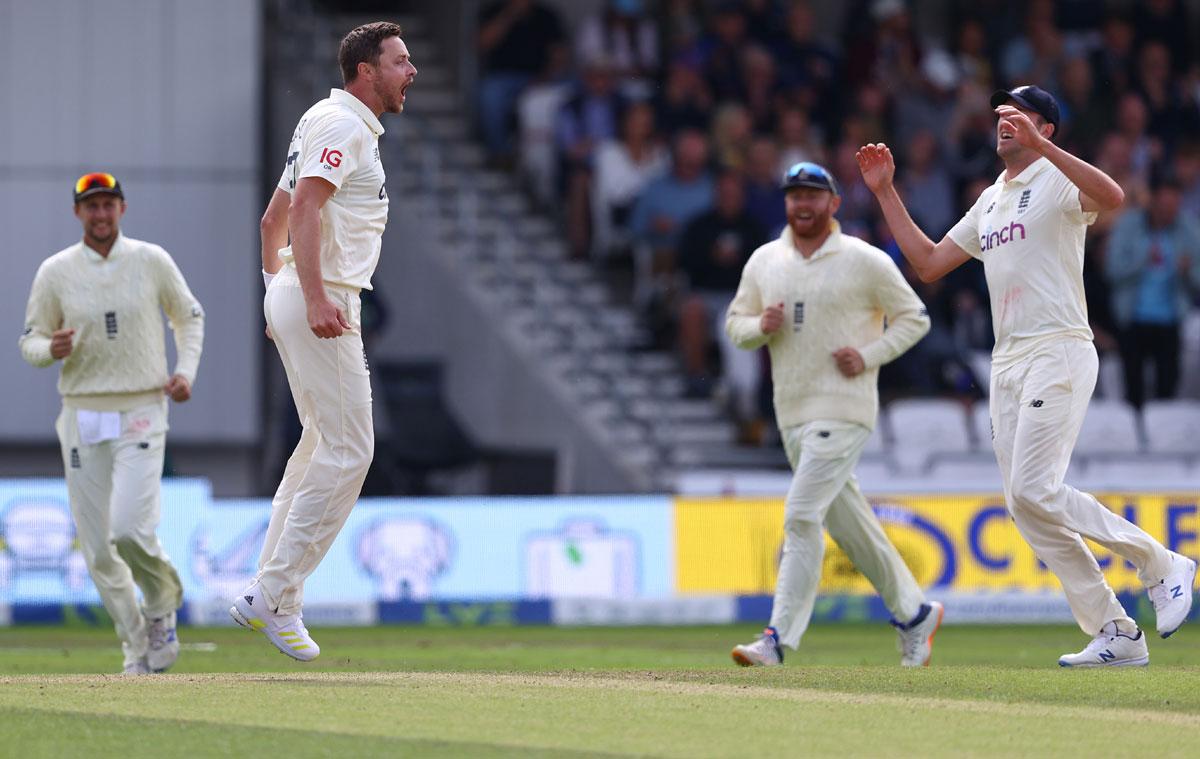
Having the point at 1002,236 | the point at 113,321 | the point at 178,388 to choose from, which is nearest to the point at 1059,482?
the point at 1002,236

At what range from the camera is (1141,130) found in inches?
832

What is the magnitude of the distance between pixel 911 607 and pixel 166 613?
150 inches

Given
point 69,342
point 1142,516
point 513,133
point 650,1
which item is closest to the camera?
point 69,342

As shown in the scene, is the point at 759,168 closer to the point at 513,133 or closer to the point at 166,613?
the point at 513,133

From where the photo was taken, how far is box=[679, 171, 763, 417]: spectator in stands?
753 inches

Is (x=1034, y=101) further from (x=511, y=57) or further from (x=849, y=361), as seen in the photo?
(x=511, y=57)

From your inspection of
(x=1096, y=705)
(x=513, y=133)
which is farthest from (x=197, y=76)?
(x=1096, y=705)

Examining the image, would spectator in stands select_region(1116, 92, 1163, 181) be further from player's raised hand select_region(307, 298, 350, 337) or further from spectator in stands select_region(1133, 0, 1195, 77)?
player's raised hand select_region(307, 298, 350, 337)

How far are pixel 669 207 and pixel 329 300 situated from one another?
39.3 feet

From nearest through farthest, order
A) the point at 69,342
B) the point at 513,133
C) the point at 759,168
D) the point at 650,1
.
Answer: the point at 69,342
the point at 759,168
the point at 513,133
the point at 650,1

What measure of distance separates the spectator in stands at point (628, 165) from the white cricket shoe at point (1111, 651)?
36.9 ft

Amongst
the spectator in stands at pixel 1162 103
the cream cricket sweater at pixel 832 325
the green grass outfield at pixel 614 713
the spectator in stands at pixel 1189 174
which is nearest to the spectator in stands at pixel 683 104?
the spectator in stands at pixel 1162 103

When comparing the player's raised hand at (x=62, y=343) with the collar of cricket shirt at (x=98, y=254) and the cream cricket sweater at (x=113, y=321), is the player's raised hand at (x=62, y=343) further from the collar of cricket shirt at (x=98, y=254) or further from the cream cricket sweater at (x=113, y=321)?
the collar of cricket shirt at (x=98, y=254)

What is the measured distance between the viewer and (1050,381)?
29.7ft
